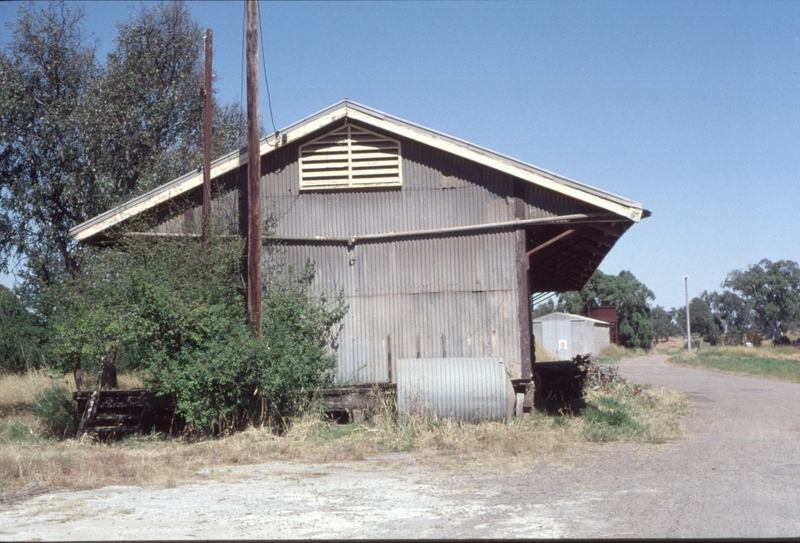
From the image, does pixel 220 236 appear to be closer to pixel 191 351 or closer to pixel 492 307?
pixel 191 351

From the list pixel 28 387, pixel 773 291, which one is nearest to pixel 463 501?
pixel 28 387

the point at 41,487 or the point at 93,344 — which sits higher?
the point at 93,344

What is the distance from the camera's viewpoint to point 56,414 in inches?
565

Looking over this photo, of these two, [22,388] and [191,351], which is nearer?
[191,351]

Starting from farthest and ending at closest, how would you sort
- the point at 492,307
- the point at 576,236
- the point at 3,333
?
1. the point at 3,333
2. the point at 576,236
3. the point at 492,307

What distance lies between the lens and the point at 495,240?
14.7m

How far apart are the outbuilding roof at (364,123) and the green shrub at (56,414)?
3.12 m

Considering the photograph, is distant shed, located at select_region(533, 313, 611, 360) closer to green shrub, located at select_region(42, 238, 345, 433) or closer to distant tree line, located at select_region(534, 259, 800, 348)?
distant tree line, located at select_region(534, 259, 800, 348)

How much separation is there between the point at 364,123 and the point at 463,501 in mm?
9070

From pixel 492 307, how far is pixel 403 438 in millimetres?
3389

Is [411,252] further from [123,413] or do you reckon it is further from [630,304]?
[630,304]

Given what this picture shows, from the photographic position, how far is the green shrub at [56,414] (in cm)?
1405

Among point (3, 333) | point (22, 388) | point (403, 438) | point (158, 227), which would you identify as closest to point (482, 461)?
point (403, 438)

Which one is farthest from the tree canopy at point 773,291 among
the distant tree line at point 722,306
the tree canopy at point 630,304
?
the tree canopy at point 630,304
